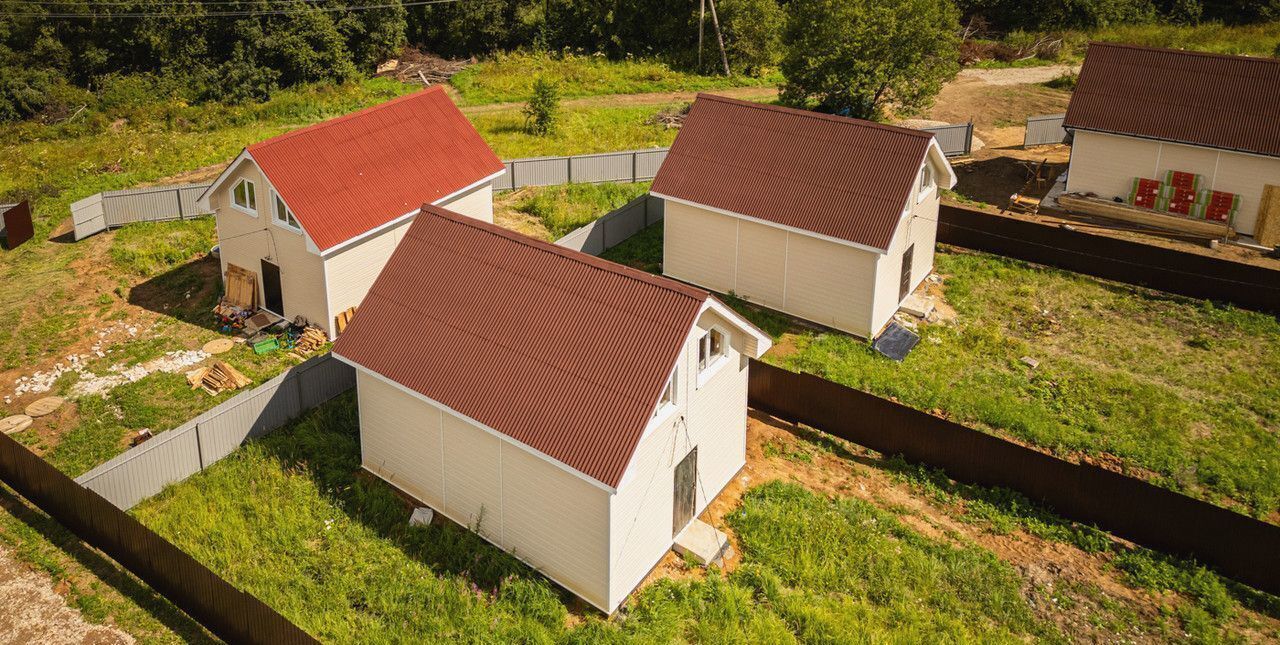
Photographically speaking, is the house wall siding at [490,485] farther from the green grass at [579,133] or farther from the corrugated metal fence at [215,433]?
the green grass at [579,133]

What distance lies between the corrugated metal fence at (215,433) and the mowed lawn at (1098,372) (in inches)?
517

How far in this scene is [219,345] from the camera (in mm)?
30266

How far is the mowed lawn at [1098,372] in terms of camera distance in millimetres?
25594

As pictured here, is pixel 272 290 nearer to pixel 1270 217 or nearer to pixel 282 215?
pixel 282 215

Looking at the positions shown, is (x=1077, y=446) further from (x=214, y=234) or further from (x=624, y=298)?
(x=214, y=234)

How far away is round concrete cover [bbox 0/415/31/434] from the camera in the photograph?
26.2 meters

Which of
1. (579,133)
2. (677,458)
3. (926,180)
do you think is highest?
(926,180)

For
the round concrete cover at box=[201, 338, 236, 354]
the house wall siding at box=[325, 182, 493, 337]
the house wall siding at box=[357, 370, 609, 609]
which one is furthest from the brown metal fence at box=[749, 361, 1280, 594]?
the round concrete cover at box=[201, 338, 236, 354]

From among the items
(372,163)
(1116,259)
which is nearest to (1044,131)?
(1116,259)

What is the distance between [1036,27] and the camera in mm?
64438

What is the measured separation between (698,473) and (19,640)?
46.1ft

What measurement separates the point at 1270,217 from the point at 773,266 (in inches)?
742

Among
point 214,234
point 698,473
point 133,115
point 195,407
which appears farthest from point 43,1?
point 698,473

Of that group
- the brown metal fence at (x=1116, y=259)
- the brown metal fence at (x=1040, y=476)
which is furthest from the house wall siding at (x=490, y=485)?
the brown metal fence at (x=1116, y=259)
